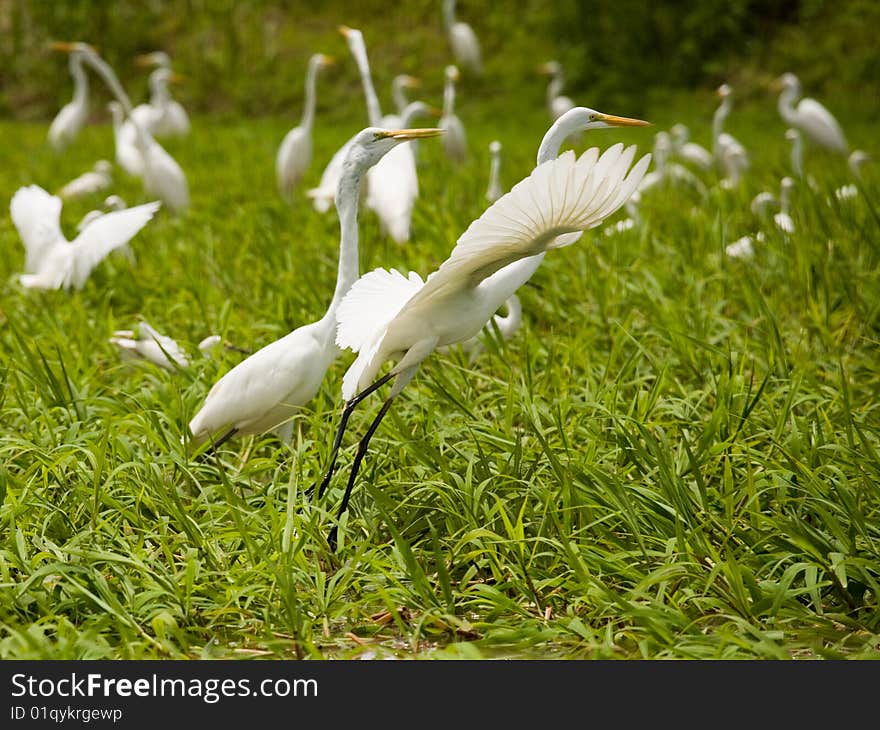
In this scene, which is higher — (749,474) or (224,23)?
(224,23)

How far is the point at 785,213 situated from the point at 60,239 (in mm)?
3665

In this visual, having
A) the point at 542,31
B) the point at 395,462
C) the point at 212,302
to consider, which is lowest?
the point at 395,462

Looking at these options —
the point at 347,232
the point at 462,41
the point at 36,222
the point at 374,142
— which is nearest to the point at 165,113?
the point at 462,41

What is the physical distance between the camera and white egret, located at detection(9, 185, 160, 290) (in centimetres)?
474

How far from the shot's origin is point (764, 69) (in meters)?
15.7

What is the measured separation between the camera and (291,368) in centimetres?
314

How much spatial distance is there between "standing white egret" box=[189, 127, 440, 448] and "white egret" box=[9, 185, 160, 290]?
159 centimetres

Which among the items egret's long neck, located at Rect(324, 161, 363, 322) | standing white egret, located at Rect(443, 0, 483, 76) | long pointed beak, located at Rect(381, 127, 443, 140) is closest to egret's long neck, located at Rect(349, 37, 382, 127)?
egret's long neck, located at Rect(324, 161, 363, 322)

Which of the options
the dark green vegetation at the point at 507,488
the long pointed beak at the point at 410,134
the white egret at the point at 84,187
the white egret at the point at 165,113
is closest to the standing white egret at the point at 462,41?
the white egret at the point at 165,113

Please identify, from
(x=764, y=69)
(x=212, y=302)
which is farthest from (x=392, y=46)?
(x=212, y=302)

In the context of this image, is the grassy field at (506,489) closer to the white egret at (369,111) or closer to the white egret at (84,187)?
the white egret at (369,111)

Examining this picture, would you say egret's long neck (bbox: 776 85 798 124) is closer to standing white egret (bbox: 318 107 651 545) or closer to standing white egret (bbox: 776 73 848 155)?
standing white egret (bbox: 776 73 848 155)

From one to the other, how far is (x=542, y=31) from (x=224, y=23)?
5.21 m
